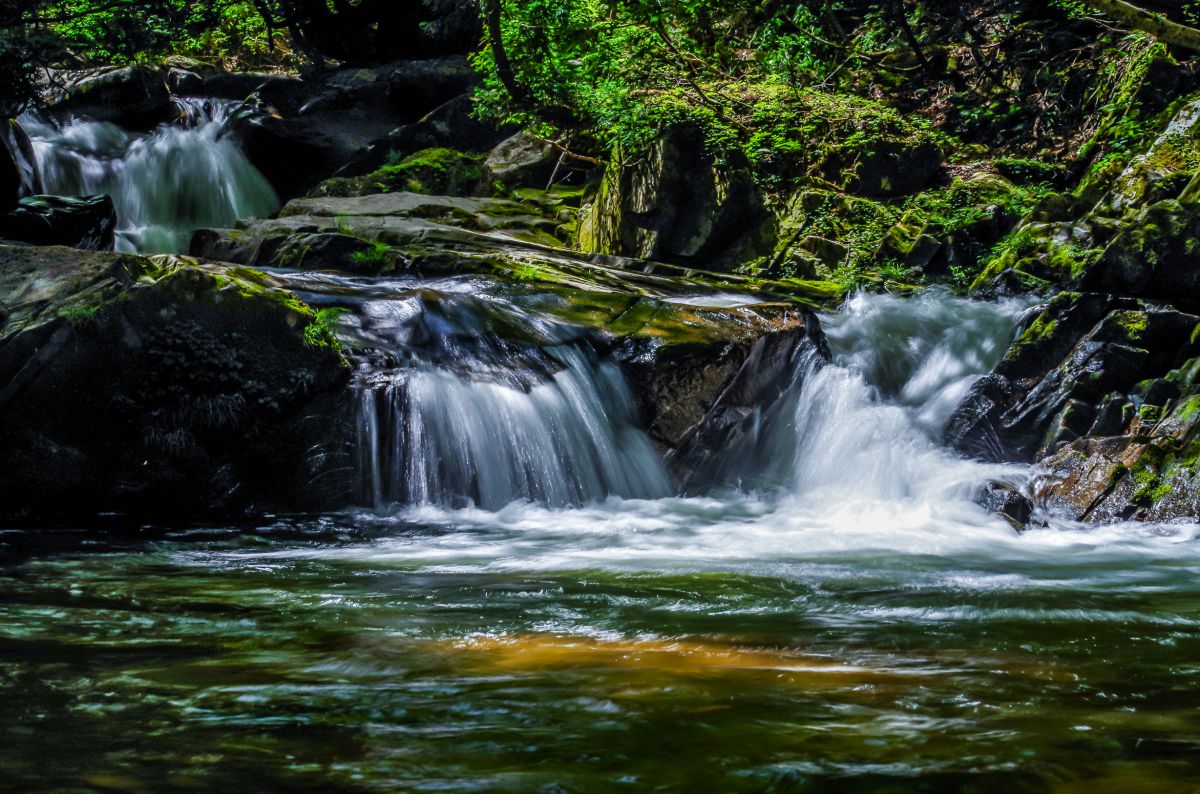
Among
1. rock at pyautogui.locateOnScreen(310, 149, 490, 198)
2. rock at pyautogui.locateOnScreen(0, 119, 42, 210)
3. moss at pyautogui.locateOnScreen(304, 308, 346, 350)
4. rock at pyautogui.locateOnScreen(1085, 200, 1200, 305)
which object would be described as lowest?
moss at pyautogui.locateOnScreen(304, 308, 346, 350)

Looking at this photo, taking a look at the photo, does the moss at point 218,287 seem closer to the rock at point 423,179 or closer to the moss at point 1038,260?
the moss at point 1038,260

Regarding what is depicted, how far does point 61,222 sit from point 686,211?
8089 mm

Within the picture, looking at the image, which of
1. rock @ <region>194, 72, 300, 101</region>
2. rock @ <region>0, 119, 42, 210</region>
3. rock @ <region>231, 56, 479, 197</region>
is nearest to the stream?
rock @ <region>0, 119, 42, 210</region>

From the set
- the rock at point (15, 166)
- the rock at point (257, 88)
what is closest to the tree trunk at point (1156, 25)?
the rock at point (15, 166)

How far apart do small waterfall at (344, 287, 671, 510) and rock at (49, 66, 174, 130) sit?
40.3 feet

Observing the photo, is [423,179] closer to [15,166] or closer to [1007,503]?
[15,166]

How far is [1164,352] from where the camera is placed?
848cm

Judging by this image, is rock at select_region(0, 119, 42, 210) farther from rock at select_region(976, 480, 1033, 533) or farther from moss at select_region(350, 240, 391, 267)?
rock at select_region(976, 480, 1033, 533)

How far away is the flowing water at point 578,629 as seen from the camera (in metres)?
2.18

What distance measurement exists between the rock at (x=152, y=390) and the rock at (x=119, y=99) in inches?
461

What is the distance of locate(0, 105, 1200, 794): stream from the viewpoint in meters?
2.19

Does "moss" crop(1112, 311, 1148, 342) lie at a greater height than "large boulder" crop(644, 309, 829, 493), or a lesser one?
greater

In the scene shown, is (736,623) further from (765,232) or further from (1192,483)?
(765,232)

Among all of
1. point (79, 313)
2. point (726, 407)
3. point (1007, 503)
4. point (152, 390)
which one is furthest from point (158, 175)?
point (1007, 503)
